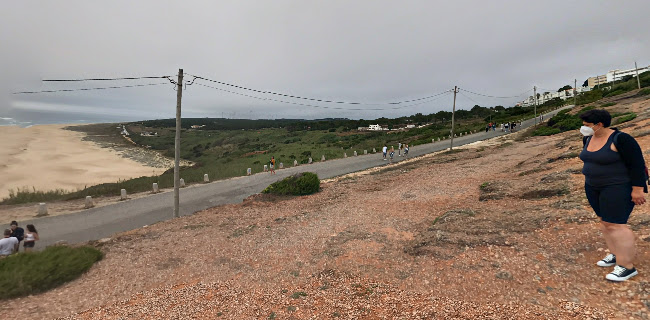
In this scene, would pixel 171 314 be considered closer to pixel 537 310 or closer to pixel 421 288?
pixel 421 288

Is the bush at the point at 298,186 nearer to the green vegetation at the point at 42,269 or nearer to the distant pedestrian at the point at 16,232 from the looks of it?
the green vegetation at the point at 42,269

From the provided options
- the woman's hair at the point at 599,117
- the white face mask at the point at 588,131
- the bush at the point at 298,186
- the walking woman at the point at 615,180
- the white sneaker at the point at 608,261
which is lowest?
the bush at the point at 298,186

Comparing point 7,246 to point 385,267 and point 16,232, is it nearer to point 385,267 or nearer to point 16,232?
point 16,232

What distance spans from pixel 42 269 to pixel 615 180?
11.8 m

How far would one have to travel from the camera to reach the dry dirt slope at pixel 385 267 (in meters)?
4.16

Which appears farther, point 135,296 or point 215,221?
point 215,221

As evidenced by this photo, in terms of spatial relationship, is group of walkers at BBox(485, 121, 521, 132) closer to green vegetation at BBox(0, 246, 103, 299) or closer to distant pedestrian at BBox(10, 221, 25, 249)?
green vegetation at BBox(0, 246, 103, 299)

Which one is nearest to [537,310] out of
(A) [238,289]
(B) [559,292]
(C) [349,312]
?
(B) [559,292]

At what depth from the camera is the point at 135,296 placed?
21.0ft

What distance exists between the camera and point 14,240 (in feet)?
29.1

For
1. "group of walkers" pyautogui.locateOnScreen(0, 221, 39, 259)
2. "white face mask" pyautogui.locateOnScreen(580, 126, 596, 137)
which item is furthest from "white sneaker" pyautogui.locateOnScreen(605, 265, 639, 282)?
"group of walkers" pyautogui.locateOnScreen(0, 221, 39, 259)

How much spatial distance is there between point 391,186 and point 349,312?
1183cm

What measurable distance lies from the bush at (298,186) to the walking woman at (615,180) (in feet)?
46.6

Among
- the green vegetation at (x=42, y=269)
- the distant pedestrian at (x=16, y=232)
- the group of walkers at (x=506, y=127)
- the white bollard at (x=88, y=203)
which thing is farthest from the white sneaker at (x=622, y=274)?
the group of walkers at (x=506, y=127)
